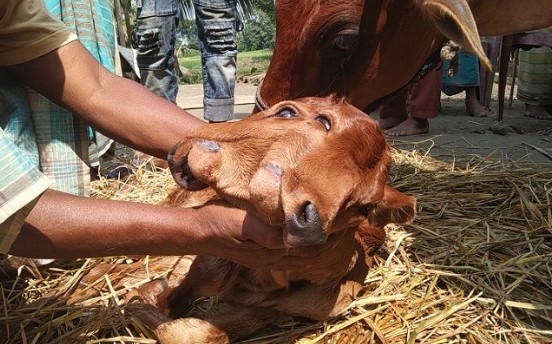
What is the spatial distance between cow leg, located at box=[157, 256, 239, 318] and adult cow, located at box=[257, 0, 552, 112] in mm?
866

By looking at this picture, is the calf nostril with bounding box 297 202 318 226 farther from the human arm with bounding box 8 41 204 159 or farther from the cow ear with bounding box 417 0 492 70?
the human arm with bounding box 8 41 204 159

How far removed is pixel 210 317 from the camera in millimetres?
1750

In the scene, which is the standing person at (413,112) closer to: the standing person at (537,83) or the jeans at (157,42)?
the standing person at (537,83)

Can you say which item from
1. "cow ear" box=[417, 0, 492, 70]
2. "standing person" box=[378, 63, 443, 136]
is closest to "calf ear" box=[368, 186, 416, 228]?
"cow ear" box=[417, 0, 492, 70]

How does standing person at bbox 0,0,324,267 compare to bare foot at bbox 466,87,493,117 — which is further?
bare foot at bbox 466,87,493,117

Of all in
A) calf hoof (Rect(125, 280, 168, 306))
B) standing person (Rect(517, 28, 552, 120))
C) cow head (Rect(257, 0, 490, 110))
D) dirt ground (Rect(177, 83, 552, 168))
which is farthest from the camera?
standing person (Rect(517, 28, 552, 120))

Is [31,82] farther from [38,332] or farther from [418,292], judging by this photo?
[418,292]

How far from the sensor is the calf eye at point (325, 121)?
142 centimetres

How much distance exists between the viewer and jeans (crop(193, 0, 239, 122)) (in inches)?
151

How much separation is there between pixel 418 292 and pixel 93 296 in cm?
118

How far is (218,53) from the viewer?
3969 mm

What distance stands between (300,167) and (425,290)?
0.93 m

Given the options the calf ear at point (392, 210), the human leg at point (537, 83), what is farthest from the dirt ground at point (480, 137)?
the calf ear at point (392, 210)

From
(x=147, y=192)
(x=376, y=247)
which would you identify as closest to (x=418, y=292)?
(x=376, y=247)
